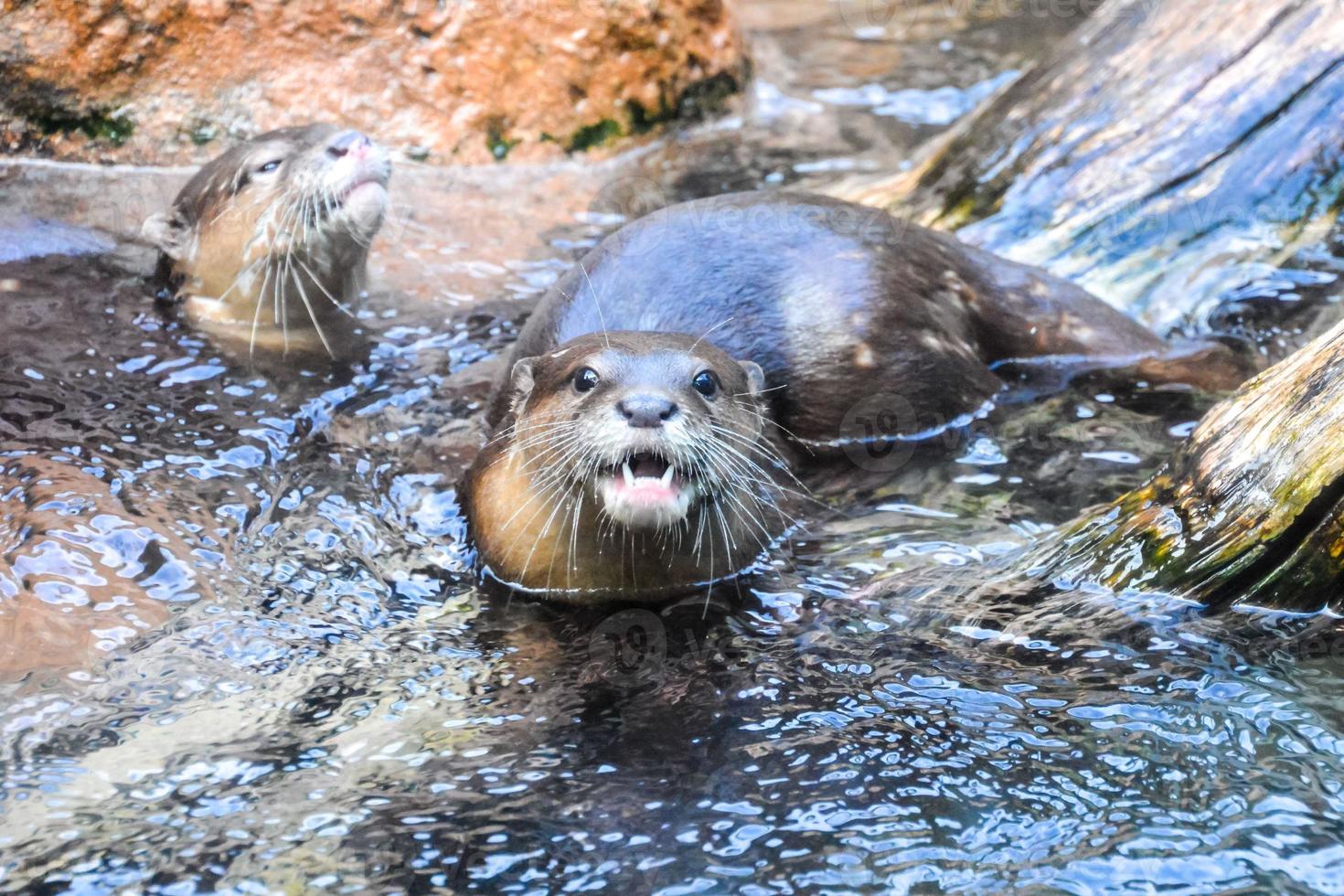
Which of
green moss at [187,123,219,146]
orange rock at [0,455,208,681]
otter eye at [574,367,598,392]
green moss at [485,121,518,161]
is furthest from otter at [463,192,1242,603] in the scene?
green moss at [187,123,219,146]

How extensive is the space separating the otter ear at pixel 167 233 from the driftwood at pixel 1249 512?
11.2 feet

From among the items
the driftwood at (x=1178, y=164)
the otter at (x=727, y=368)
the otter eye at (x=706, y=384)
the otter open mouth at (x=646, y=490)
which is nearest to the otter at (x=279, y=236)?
the otter at (x=727, y=368)

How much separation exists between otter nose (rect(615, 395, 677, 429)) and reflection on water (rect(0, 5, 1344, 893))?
56 cm

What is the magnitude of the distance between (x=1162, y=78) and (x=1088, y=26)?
2.08 ft

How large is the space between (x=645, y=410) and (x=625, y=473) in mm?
172

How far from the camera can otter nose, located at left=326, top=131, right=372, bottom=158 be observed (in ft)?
16.6

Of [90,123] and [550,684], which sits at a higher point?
[90,123]

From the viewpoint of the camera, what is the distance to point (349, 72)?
21.5 feet

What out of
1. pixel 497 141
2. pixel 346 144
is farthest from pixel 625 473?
pixel 497 141

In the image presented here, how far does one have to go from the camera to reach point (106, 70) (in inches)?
243

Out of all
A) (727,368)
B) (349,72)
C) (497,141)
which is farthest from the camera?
(497,141)

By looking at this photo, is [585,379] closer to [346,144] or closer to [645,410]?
[645,410]

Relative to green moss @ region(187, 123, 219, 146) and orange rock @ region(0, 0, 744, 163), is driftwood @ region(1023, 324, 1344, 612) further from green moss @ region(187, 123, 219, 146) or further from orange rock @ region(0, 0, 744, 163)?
green moss @ region(187, 123, 219, 146)

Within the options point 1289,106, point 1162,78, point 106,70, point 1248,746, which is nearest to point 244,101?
point 106,70
